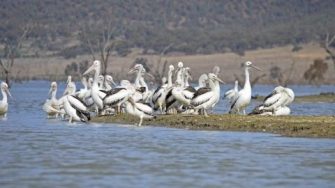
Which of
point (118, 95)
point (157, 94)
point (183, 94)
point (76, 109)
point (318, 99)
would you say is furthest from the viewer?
point (318, 99)

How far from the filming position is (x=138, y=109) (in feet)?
74.1

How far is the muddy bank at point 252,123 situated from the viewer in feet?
65.8

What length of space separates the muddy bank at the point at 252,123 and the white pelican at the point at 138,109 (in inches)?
13.2

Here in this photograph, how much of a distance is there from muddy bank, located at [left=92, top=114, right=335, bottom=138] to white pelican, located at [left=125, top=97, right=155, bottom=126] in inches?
13.2

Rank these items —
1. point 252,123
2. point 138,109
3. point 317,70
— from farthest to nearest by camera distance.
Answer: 1. point 317,70
2. point 138,109
3. point 252,123

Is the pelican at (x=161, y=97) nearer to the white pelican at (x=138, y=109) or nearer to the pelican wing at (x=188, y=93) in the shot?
the pelican wing at (x=188, y=93)

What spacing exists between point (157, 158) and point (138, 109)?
6766mm

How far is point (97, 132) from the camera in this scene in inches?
822

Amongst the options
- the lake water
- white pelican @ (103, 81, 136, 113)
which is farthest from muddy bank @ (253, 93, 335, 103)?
the lake water

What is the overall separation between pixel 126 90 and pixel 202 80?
3.87m

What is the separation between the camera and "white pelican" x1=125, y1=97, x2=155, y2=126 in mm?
22469

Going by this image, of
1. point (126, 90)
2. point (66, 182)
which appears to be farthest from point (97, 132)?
point (66, 182)

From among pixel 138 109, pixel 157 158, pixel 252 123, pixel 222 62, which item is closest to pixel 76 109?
pixel 138 109

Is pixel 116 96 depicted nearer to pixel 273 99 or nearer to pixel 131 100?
pixel 131 100
